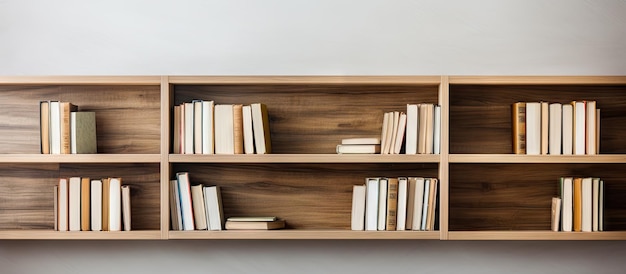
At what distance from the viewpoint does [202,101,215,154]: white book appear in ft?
9.55

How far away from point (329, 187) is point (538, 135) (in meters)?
0.90

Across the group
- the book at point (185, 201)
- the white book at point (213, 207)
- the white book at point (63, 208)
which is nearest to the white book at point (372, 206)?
the white book at point (213, 207)

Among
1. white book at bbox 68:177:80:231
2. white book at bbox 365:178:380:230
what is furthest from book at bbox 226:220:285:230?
white book at bbox 68:177:80:231

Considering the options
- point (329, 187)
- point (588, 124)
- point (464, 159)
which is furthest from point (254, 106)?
point (588, 124)

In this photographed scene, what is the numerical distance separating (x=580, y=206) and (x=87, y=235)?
6.65ft

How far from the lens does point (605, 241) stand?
3125 mm

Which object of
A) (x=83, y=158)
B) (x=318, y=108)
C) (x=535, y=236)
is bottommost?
(x=535, y=236)

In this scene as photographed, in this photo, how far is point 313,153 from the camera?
10.2 ft

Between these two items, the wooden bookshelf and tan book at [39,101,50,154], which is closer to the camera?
tan book at [39,101,50,154]

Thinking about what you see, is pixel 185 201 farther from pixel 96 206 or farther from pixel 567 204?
pixel 567 204

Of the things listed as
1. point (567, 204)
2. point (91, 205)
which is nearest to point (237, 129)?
point (91, 205)

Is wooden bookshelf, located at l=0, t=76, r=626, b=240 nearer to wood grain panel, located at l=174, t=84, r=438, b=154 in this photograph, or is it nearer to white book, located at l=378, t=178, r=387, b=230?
wood grain panel, located at l=174, t=84, r=438, b=154

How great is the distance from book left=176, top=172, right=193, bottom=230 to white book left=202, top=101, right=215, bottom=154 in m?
0.15

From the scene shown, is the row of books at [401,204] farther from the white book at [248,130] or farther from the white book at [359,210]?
the white book at [248,130]
